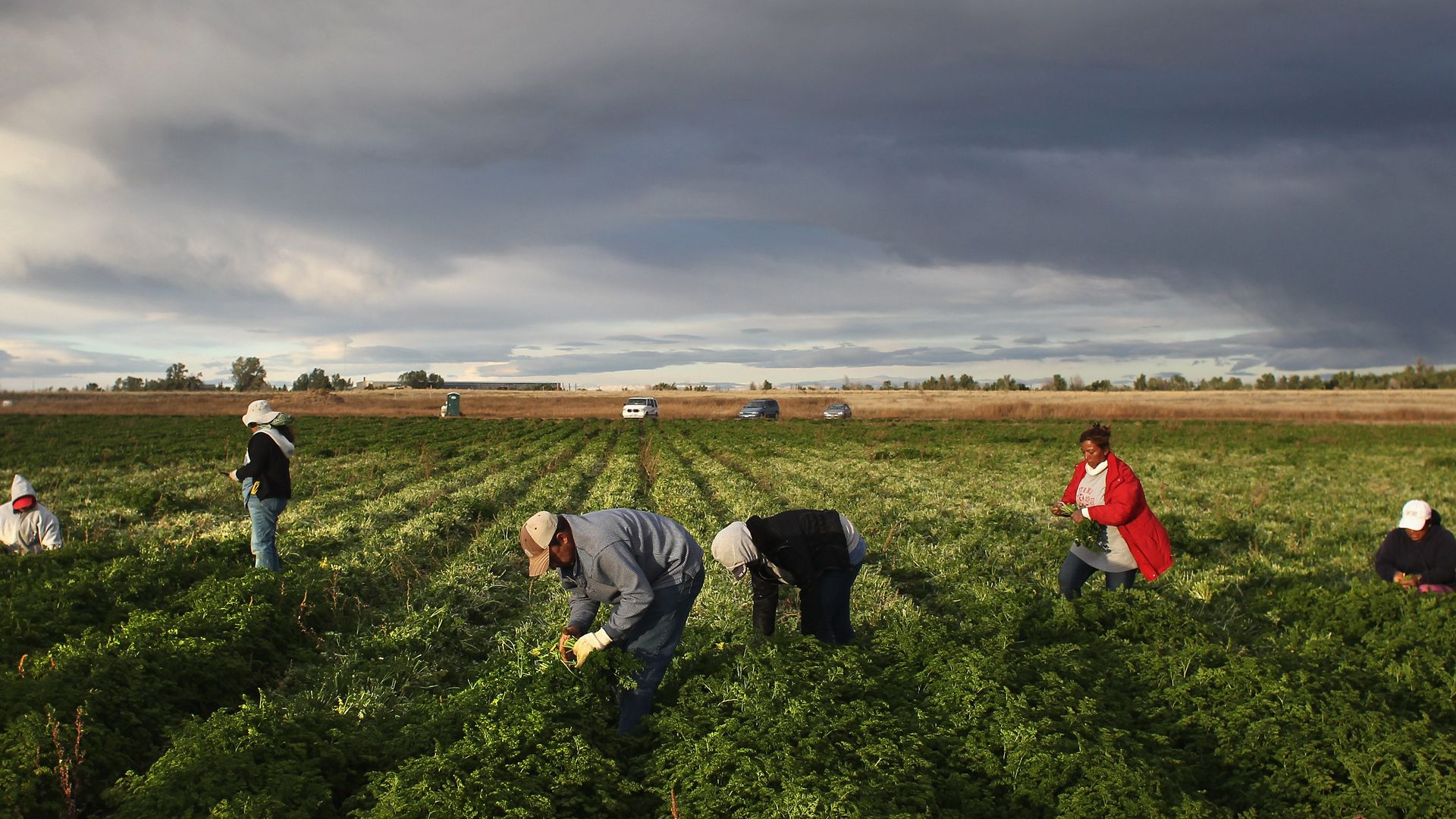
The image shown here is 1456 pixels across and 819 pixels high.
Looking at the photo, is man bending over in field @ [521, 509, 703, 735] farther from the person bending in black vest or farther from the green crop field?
the person bending in black vest

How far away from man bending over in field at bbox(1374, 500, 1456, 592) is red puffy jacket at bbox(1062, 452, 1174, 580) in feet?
8.75

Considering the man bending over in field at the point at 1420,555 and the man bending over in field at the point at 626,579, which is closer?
the man bending over in field at the point at 626,579

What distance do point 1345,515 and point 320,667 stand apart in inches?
710

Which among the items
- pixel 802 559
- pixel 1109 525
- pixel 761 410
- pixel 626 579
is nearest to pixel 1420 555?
pixel 1109 525

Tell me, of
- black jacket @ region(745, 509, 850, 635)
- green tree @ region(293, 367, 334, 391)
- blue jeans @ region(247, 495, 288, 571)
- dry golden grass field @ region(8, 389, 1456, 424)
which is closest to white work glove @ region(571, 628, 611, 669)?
black jacket @ region(745, 509, 850, 635)

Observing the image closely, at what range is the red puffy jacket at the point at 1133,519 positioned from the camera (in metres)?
7.09

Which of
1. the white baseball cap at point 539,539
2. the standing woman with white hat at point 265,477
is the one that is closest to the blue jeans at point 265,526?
the standing woman with white hat at point 265,477

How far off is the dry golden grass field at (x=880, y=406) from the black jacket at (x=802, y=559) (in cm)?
5338

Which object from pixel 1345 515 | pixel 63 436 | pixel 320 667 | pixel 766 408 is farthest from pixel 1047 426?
pixel 63 436

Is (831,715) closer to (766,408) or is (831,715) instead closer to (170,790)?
(170,790)

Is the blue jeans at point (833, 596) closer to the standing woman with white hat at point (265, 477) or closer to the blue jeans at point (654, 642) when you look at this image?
the blue jeans at point (654, 642)

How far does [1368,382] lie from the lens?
114312 millimetres

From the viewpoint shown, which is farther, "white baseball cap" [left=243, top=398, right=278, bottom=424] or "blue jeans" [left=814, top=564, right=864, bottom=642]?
"white baseball cap" [left=243, top=398, right=278, bottom=424]

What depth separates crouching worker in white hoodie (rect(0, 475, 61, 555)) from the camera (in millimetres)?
9719
